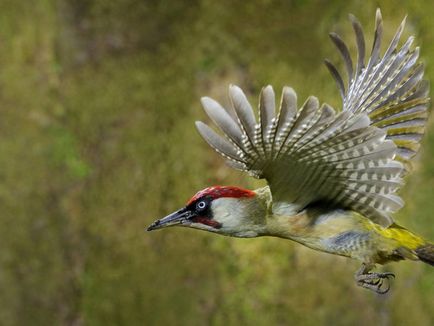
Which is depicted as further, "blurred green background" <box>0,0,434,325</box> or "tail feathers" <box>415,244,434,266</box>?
"blurred green background" <box>0,0,434,325</box>

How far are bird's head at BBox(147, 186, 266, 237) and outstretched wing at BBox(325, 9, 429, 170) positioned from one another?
3.20 feet

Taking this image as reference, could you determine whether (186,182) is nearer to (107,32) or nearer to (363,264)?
(107,32)

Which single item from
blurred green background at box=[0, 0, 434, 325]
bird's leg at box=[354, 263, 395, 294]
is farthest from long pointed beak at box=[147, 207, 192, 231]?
blurred green background at box=[0, 0, 434, 325]

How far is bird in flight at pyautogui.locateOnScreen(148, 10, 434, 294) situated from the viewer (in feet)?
16.8

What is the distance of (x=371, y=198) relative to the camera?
5633mm

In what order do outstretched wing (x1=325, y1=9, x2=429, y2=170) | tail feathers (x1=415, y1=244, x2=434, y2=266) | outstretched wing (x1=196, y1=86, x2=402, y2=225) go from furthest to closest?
1. outstretched wing (x1=325, y1=9, x2=429, y2=170)
2. tail feathers (x1=415, y1=244, x2=434, y2=266)
3. outstretched wing (x1=196, y1=86, x2=402, y2=225)

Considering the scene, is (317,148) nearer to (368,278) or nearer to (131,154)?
(368,278)

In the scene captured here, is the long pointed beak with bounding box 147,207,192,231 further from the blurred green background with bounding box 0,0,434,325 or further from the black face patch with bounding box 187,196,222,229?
the blurred green background with bounding box 0,0,434,325

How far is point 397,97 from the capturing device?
636cm

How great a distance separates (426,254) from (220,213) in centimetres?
120

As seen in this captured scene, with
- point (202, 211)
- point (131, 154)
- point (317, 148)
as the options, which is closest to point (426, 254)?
point (317, 148)

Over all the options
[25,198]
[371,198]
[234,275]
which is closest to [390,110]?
[371,198]

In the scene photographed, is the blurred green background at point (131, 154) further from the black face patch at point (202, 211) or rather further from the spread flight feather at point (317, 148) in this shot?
the black face patch at point (202, 211)

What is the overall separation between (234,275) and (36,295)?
220 cm
